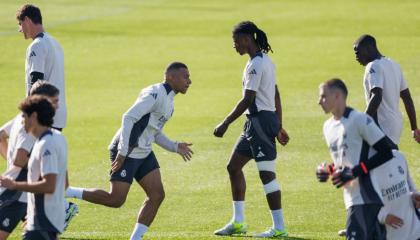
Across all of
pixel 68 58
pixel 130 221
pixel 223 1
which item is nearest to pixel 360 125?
pixel 130 221

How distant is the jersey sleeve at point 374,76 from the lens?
513 inches

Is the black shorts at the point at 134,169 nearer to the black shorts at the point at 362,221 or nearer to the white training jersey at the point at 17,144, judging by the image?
the white training jersey at the point at 17,144

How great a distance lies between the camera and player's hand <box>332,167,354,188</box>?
395 inches

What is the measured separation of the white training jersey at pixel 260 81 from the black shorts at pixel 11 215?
11.8ft

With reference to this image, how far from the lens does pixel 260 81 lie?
13.7m

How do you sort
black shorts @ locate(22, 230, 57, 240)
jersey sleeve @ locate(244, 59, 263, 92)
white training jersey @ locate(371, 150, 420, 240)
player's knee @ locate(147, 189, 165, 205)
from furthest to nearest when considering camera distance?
jersey sleeve @ locate(244, 59, 263, 92), player's knee @ locate(147, 189, 165, 205), white training jersey @ locate(371, 150, 420, 240), black shorts @ locate(22, 230, 57, 240)

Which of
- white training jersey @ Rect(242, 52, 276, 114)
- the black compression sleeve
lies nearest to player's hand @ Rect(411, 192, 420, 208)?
the black compression sleeve

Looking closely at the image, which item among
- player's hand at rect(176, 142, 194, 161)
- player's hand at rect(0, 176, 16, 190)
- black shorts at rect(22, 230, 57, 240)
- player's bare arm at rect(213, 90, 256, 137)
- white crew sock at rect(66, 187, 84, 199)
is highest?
player's bare arm at rect(213, 90, 256, 137)

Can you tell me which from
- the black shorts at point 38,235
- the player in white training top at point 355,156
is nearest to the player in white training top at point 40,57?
the black shorts at point 38,235

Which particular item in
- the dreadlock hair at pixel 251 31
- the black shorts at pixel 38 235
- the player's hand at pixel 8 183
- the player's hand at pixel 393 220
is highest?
the dreadlock hair at pixel 251 31

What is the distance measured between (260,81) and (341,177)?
3887 millimetres

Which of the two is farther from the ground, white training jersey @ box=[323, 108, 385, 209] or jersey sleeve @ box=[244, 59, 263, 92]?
jersey sleeve @ box=[244, 59, 263, 92]

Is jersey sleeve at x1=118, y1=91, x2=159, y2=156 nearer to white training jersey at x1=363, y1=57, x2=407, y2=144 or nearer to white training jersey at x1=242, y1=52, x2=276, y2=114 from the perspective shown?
white training jersey at x1=242, y1=52, x2=276, y2=114

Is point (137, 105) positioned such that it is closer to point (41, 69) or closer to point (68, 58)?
point (41, 69)
